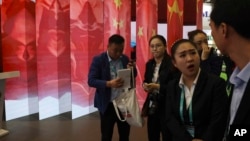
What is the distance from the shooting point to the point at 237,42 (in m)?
0.99


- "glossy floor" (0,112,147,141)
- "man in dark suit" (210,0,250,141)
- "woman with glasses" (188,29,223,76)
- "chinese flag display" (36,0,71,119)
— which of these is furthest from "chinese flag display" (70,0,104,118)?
"man in dark suit" (210,0,250,141)

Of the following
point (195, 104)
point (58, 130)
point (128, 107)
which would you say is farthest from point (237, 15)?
point (58, 130)

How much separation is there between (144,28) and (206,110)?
3786 mm

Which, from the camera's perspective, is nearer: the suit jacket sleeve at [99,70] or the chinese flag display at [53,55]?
the suit jacket sleeve at [99,70]

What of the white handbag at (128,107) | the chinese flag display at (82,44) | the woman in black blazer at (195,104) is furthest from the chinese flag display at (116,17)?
the woman in black blazer at (195,104)

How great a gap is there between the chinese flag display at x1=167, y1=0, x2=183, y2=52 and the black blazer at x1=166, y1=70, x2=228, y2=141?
11.9 feet

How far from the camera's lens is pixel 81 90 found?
5363mm

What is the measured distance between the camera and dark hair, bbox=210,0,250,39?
3.11 ft

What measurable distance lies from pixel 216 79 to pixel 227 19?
3.40ft

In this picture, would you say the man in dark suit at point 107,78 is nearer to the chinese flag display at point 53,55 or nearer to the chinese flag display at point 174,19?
the chinese flag display at point 53,55

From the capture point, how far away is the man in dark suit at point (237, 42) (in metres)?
0.95

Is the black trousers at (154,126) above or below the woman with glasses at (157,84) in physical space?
below

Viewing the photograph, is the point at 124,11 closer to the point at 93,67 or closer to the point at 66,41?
the point at 66,41

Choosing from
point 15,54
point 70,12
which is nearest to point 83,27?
point 70,12
